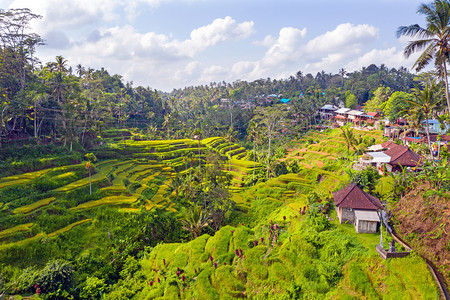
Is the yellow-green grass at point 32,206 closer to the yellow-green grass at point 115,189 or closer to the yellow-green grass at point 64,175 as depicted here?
the yellow-green grass at point 64,175

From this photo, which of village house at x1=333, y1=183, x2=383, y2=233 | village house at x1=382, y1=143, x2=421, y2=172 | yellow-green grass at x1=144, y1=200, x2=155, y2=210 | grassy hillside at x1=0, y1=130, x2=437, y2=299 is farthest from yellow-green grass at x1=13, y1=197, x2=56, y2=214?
village house at x1=382, y1=143, x2=421, y2=172

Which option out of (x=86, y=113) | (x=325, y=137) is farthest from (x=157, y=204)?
(x=325, y=137)

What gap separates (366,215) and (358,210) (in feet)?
2.16

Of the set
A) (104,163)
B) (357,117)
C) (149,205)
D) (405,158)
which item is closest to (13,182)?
(104,163)

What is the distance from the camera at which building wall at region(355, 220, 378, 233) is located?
16.4 m

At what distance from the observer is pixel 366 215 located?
55.1ft

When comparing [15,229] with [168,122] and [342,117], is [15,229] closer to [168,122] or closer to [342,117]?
[168,122]

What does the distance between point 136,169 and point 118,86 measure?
46.7 metres

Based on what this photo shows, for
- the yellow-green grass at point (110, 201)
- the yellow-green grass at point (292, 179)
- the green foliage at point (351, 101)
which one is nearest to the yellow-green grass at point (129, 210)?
the yellow-green grass at point (110, 201)

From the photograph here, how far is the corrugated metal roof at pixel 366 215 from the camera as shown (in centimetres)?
1639

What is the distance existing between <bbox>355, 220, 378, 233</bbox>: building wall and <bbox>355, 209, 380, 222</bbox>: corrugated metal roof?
212 mm

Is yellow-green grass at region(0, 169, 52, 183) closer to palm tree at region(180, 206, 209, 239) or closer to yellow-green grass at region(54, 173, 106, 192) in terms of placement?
yellow-green grass at region(54, 173, 106, 192)

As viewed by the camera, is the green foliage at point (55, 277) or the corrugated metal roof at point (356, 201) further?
the corrugated metal roof at point (356, 201)

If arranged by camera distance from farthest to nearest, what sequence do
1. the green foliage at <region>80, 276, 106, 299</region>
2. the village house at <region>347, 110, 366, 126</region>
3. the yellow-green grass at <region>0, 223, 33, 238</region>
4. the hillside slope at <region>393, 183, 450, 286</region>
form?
the village house at <region>347, 110, 366, 126</region>
the yellow-green grass at <region>0, 223, 33, 238</region>
the green foliage at <region>80, 276, 106, 299</region>
the hillside slope at <region>393, 183, 450, 286</region>
